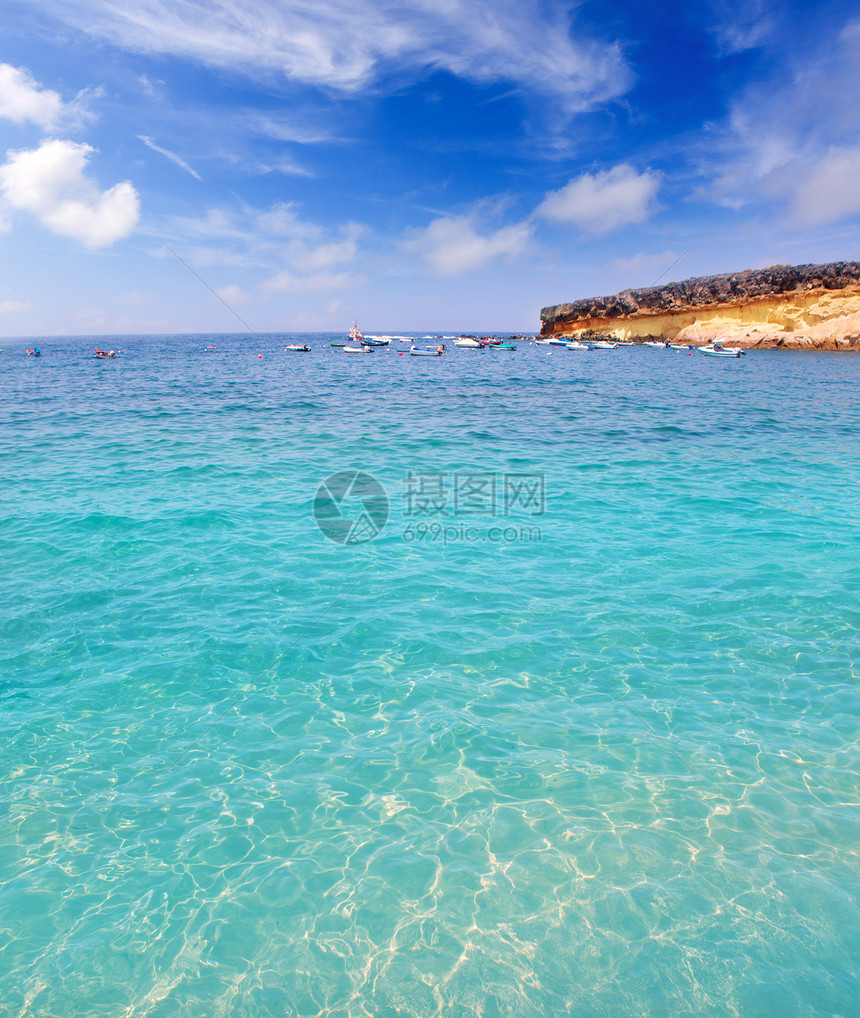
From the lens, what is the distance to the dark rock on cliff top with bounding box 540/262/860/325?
86.8 m

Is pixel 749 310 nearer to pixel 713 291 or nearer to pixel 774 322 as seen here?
pixel 774 322

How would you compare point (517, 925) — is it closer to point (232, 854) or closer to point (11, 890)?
point (232, 854)

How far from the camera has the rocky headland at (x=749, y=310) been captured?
3287 inches

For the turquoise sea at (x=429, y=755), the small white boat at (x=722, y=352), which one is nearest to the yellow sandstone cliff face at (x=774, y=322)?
the small white boat at (x=722, y=352)

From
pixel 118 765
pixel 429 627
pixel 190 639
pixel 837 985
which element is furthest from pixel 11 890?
pixel 837 985

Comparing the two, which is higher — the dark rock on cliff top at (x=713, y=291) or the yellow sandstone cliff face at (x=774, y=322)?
the dark rock on cliff top at (x=713, y=291)

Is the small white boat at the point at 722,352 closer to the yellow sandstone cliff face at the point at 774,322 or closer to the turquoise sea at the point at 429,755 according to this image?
the yellow sandstone cliff face at the point at 774,322

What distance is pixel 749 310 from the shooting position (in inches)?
3875

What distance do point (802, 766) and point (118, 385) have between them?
5351cm

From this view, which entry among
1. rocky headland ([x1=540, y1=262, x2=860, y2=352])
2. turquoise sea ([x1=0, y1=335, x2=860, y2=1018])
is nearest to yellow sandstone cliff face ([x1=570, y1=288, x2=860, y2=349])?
rocky headland ([x1=540, y1=262, x2=860, y2=352])

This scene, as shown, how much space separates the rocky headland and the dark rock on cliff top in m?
0.13

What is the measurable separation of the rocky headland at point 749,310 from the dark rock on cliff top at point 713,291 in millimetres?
125

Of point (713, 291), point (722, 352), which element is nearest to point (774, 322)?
point (713, 291)

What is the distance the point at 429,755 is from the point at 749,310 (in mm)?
115577
